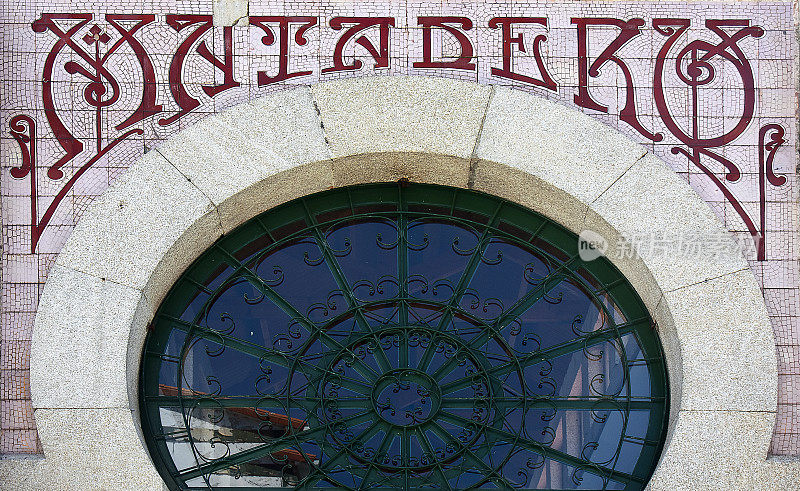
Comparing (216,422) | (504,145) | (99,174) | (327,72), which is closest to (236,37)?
(327,72)

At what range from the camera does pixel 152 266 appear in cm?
639

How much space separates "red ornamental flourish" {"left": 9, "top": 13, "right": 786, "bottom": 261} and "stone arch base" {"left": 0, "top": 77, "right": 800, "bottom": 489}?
212 mm

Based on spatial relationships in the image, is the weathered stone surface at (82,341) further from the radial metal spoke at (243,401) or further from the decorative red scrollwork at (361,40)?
the decorative red scrollwork at (361,40)

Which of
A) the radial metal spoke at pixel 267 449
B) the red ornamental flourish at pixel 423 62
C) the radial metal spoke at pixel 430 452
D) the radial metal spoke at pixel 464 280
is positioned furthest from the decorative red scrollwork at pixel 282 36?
the radial metal spoke at pixel 430 452

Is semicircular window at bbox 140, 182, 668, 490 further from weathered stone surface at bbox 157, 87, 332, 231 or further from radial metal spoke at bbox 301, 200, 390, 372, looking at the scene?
weathered stone surface at bbox 157, 87, 332, 231

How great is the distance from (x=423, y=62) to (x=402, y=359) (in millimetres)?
1697

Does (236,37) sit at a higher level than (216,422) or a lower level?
higher

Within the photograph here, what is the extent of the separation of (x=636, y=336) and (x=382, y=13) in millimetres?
2355

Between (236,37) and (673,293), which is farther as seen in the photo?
(236,37)

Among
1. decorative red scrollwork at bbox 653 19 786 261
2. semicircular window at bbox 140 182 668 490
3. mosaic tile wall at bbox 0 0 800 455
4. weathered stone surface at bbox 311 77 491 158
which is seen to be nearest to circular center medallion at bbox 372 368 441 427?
semicircular window at bbox 140 182 668 490

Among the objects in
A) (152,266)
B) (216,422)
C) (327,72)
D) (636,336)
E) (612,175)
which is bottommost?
(216,422)

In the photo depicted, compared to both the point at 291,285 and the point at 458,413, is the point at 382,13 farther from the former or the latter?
the point at 458,413

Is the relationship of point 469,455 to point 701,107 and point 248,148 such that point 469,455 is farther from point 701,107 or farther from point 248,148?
point 701,107

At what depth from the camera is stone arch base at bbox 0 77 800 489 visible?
617 cm
